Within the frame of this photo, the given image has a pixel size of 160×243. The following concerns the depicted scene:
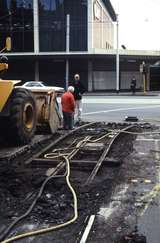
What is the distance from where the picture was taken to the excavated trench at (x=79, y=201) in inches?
273

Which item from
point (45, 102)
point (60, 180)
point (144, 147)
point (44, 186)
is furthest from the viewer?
point (45, 102)

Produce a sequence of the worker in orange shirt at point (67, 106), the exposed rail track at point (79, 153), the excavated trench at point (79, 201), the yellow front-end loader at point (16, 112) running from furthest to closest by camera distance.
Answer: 1. the worker in orange shirt at point (67, 106)
2. the yellow front-end loader at point (16, 112)
3. the exposed rail track at point (79, 153)
4. the excavated trench at point (79, 201)

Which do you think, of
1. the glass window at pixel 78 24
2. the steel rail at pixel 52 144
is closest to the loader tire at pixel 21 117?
the steel rail at pixel 52 144

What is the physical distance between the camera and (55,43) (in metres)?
63.1

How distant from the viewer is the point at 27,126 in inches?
568

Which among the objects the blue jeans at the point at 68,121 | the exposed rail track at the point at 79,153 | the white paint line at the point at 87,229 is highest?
the blue jeans at the point at 68,121

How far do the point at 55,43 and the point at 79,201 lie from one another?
182 feet

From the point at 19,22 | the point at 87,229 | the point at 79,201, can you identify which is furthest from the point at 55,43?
the point at 87,229

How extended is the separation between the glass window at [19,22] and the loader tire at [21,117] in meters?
48.5

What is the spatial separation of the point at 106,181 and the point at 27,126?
4.99 m

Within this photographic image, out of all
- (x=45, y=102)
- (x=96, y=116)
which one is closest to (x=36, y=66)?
(x=96, y=116)

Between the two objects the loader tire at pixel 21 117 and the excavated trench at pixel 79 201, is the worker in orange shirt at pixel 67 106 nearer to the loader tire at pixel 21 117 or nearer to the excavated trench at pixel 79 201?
the loader tire at pixel 21 117

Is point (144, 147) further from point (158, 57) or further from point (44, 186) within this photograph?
point (158, 57)

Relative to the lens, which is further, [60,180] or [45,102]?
[45,102]
